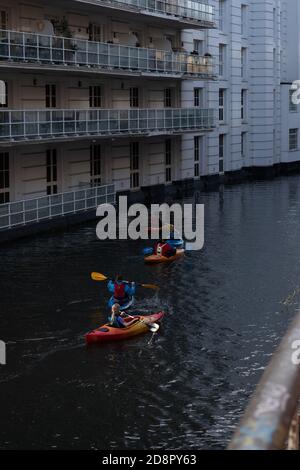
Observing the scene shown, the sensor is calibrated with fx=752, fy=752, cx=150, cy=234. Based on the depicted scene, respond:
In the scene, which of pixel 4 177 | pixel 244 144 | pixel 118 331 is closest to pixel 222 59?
pixel 244 144

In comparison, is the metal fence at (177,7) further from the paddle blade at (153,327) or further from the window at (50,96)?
the paddle blade at (153,327)

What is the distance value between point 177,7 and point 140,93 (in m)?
4.76

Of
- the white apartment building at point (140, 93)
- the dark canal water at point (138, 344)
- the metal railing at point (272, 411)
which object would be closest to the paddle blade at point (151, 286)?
the dark canal water at point (138, 344)

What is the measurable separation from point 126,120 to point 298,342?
31009 mm

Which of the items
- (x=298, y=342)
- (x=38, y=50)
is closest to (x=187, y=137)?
(x=38, y=50)

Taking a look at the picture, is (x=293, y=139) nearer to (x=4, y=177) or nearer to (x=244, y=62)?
(x=244, y=62)

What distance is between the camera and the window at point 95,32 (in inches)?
1357

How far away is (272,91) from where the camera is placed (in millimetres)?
54906

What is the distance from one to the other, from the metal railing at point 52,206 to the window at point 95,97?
16.7ft

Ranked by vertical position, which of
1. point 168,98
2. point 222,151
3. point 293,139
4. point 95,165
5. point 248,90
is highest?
point 248,90

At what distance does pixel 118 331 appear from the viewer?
1539cm

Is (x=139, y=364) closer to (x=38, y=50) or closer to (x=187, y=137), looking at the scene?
(x=38, y=50)

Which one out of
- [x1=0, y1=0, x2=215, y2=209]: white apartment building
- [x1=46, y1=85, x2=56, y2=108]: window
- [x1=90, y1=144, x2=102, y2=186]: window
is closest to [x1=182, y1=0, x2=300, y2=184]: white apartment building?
[x1=0, y1=0, x2=215, y2=209]: white apartment building

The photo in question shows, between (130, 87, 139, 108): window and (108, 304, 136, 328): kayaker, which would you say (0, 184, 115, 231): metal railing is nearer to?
(130, 87, 139, 108): window
